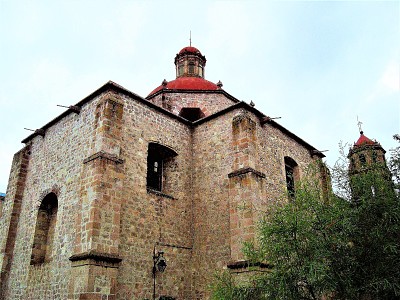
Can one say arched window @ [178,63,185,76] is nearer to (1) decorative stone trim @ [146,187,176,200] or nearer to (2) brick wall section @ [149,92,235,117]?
(2) brick wall section @ [149,92,235,117]

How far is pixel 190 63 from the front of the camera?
20219 millimetres

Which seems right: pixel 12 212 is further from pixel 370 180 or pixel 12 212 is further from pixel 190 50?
pixel 190 50

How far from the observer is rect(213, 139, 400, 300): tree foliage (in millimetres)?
6031

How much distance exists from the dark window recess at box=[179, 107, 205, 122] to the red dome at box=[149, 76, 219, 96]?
4.03ft

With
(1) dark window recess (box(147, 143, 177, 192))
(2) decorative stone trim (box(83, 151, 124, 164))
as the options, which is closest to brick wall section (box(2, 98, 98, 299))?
(2) decorative stone trim (box(83, 151, 124, 164))

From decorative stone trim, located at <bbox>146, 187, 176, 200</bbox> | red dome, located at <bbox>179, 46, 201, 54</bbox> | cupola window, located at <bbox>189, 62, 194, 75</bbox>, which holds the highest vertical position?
red dome, located at <bbox>179, 46, 201, 54</bbox>

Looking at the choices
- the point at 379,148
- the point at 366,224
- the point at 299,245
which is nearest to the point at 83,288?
the point at 299,245

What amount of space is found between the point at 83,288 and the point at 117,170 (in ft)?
10.2

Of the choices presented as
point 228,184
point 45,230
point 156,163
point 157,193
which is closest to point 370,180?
point 228,184

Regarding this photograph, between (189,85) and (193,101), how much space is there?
129cm

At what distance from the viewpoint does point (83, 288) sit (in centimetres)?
845

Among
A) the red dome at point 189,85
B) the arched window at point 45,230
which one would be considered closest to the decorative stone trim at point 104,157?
the arched window at point 45,230

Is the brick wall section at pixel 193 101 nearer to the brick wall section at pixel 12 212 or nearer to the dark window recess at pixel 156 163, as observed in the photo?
the dark window recess at pixel 156 163

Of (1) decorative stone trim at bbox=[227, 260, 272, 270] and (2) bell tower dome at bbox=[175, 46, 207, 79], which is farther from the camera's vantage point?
(2) bell tower dome at bbox=[175, 46, 207, 79]
